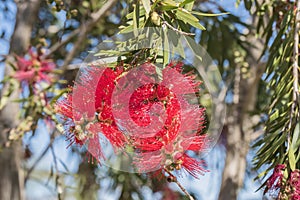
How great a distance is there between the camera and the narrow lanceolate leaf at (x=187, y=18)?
3.59ft

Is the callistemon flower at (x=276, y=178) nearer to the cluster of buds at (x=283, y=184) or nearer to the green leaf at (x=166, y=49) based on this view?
the cluster of buds at (x=283, y=184)

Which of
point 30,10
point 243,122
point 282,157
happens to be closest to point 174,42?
point 282,157

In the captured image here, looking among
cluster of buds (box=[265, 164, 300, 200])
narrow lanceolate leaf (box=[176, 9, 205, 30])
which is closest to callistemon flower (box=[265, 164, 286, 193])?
cluster of buds (box=[265, 164, 300, 200])

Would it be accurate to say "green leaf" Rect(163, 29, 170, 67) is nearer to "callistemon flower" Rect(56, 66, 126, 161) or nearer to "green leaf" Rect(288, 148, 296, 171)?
"callistemon flower" Rect(56, 66, 126, 161)

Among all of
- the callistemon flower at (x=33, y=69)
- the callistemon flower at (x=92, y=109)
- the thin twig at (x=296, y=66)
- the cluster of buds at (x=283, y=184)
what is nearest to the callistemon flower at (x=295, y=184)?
the cluster of buds at (x=283, y=184)

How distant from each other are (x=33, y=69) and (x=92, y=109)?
49 cm

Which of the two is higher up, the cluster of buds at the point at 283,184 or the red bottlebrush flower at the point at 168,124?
the red bottlebrush flower at the point at 168,124

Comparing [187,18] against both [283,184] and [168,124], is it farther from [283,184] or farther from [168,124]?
[283,184]

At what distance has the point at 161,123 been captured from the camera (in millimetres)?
1034

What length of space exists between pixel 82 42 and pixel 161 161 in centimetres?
164

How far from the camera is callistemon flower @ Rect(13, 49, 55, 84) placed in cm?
146

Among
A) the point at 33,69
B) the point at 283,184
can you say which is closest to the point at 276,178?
the point at 283,184

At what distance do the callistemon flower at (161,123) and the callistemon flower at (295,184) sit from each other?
0.24 m

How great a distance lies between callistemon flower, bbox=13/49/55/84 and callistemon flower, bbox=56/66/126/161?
15.3 inches
